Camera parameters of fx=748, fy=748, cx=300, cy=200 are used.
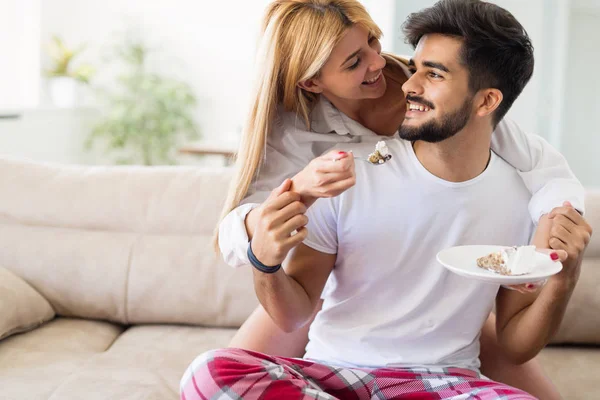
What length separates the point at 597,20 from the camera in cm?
420

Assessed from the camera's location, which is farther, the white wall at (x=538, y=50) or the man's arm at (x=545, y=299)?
the white wall at (x=538, y=50)

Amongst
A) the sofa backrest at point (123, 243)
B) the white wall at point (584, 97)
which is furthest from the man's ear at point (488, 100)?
the white wall at point (584, 97)

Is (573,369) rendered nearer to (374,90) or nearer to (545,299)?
(545,299)

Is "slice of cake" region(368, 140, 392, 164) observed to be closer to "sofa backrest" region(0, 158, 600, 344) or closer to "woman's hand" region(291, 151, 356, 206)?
"woman's hand" region(291, 151, 356, 206)

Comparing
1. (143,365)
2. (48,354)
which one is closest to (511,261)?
(143,365)

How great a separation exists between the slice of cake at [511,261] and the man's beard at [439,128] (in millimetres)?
345

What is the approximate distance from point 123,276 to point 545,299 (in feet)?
4.28

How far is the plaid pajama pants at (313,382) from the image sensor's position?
138 centimetres

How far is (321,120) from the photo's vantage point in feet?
5.95

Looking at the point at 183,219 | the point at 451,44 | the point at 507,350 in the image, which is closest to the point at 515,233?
the point at 507,350

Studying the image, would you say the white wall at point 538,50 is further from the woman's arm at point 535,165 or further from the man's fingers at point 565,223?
the man's fingers at point 565,223

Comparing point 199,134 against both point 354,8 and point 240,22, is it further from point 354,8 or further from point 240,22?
point 354,8

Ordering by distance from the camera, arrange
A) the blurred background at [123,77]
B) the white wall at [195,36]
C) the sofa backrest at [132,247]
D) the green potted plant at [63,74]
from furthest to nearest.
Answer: the white wall at [195,36] → the green potted plant at [63,74] → the blurred background at [123,77] → the sofa backrest at [132,247]

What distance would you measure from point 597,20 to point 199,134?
3.59m
